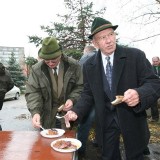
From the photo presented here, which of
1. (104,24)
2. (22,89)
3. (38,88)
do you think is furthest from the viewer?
(22,89)

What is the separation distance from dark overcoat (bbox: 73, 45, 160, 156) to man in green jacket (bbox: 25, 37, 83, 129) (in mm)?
601

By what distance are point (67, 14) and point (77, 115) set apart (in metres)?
13.3

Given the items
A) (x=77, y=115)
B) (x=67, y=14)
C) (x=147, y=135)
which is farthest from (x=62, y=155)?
(x=67, y=14)

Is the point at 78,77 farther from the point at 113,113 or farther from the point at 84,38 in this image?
the point at 84,38

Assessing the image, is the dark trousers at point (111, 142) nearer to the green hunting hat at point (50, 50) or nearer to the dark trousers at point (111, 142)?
the dark trousers at point (111, 142)

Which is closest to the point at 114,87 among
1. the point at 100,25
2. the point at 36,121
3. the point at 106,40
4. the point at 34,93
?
the point at 106,40

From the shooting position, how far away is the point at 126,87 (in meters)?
3.08

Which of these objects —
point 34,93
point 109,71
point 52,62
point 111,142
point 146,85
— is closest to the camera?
point 146,85

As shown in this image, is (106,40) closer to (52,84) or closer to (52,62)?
(52,62)

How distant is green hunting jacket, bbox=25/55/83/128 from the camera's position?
3.82 metres

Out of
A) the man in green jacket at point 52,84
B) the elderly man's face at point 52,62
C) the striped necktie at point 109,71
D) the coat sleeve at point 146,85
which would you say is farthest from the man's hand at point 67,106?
the coat sleeve at point 146,85

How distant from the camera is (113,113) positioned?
323cm

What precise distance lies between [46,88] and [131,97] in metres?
1.47

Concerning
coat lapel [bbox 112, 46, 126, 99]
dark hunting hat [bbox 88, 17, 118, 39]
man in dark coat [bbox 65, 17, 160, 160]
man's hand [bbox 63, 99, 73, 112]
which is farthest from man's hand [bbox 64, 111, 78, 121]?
dark hunting hat [bbox 88, 17, 118, 39]
